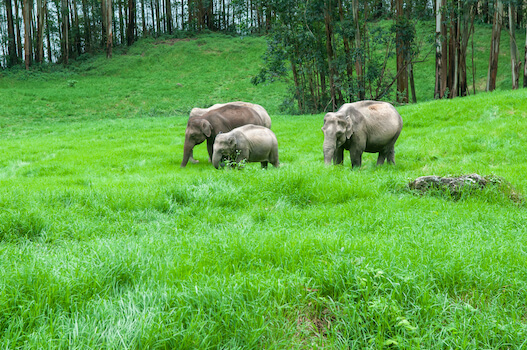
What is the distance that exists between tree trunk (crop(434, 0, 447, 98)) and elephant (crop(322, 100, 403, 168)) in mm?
12980

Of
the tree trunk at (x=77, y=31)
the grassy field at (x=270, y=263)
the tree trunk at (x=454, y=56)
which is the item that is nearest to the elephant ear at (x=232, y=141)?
the grassy field at (x=270, y=263)

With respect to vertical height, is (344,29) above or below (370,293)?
above

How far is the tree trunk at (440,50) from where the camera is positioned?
742 inches

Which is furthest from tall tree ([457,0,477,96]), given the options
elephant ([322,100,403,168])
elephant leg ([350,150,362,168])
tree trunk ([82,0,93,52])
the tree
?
tree trunk ([82,0,93,52])

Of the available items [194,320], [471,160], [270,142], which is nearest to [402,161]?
[471,160]

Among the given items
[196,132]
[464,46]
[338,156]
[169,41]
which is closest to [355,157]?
[338,156]

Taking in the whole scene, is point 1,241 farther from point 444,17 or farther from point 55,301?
point 444,17

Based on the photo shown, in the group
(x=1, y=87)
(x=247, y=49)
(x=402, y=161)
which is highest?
(x=247, y=49)

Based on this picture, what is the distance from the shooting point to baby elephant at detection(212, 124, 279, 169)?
322 inches

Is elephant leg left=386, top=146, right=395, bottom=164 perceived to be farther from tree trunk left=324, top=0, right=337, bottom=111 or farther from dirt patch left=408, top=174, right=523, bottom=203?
tree trunk left=324, top=0, right=337, bottom=111

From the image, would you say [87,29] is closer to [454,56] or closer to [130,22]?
[130,22]

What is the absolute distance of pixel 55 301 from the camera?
2256 millimetres

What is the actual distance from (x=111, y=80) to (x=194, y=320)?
127ft

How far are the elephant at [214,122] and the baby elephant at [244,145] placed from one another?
4.49 ft
